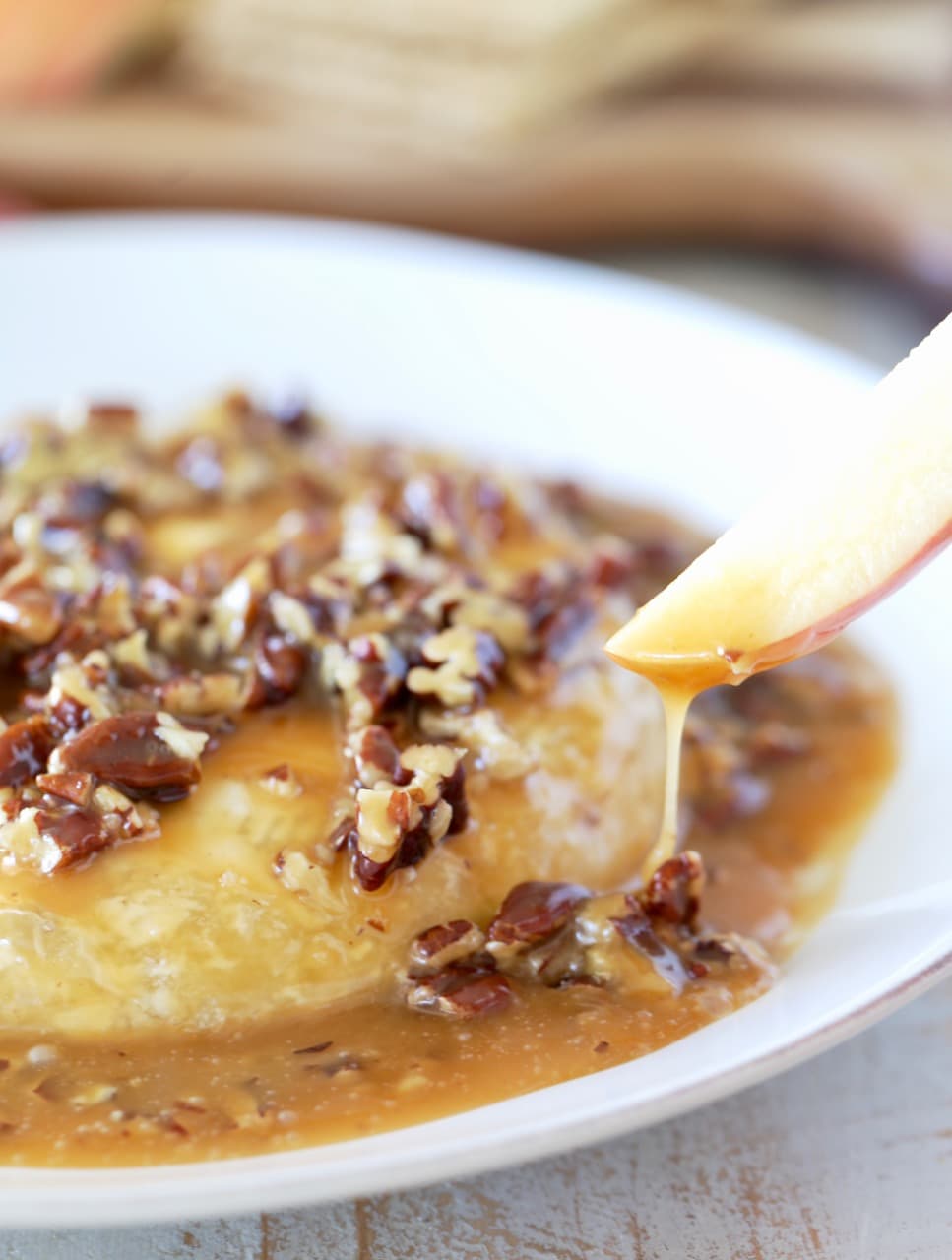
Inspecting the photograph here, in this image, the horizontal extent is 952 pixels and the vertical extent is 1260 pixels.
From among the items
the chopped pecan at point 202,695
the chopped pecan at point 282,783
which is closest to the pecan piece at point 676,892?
the chopped pecan at point 282,783

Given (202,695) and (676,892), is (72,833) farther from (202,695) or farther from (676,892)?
(676,892)

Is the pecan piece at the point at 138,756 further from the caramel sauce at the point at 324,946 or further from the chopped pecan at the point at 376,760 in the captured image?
the chopped pecan at the point at 376,760

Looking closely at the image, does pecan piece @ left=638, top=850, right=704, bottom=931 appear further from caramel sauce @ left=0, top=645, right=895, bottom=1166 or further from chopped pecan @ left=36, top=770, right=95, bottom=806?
chopped pecan @ left=36, top=770, right=95, bottom=806

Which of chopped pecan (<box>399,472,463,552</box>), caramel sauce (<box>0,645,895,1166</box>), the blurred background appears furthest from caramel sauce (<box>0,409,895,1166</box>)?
the blurred background

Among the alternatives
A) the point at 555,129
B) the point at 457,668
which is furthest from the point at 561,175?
the point at 457,668

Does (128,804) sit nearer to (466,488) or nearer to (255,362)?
(466,488)
